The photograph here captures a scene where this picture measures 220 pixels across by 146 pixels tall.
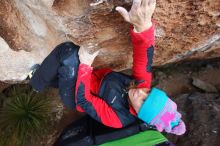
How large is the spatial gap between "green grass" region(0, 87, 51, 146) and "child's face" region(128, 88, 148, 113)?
213 cm

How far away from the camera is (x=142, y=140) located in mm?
3055

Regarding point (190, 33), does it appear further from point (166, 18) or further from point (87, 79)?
point (87, 79)

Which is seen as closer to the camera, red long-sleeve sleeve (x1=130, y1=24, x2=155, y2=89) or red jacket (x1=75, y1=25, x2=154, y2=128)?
red long-sleeve sleeve (x1=130, y1=24, x2=155, y2=89)

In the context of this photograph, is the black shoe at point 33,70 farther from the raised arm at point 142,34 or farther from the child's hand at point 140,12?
the child's hand at point 140,12

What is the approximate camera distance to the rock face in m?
2.73

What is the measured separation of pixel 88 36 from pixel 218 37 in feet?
3.83

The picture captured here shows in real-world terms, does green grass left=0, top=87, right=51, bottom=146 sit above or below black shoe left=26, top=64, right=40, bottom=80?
below

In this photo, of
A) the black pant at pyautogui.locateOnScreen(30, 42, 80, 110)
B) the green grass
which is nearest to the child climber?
the black pant at pyautogui.locateOnScreen(30, 42, 80, 110)

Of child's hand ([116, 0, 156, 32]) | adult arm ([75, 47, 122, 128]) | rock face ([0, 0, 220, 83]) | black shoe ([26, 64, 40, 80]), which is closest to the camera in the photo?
child's hand ([116, 0, 156, 32])

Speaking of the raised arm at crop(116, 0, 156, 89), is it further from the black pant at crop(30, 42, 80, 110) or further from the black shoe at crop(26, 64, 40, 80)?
the black shoe at crop(26, 64, 40, 80)

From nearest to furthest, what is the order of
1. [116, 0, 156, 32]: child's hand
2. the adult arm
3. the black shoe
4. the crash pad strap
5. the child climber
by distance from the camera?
[116, 0, 156, 32]: child's hand
the child climber
the adult arm
the crash pad strap
the black shoe

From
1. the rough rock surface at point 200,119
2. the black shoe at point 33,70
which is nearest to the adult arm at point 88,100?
the black shoe at point 33,70

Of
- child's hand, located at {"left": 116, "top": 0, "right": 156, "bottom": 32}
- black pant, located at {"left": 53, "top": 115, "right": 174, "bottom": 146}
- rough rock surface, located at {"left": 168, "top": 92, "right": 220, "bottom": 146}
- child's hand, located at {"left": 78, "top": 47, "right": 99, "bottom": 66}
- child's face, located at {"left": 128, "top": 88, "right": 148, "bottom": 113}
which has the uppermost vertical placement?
child's hand, located at {"left": 116, "top": 0, "right": 156, "bottom": 32}

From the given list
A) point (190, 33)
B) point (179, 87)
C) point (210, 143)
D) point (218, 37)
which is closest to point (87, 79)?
point (190, 33)
